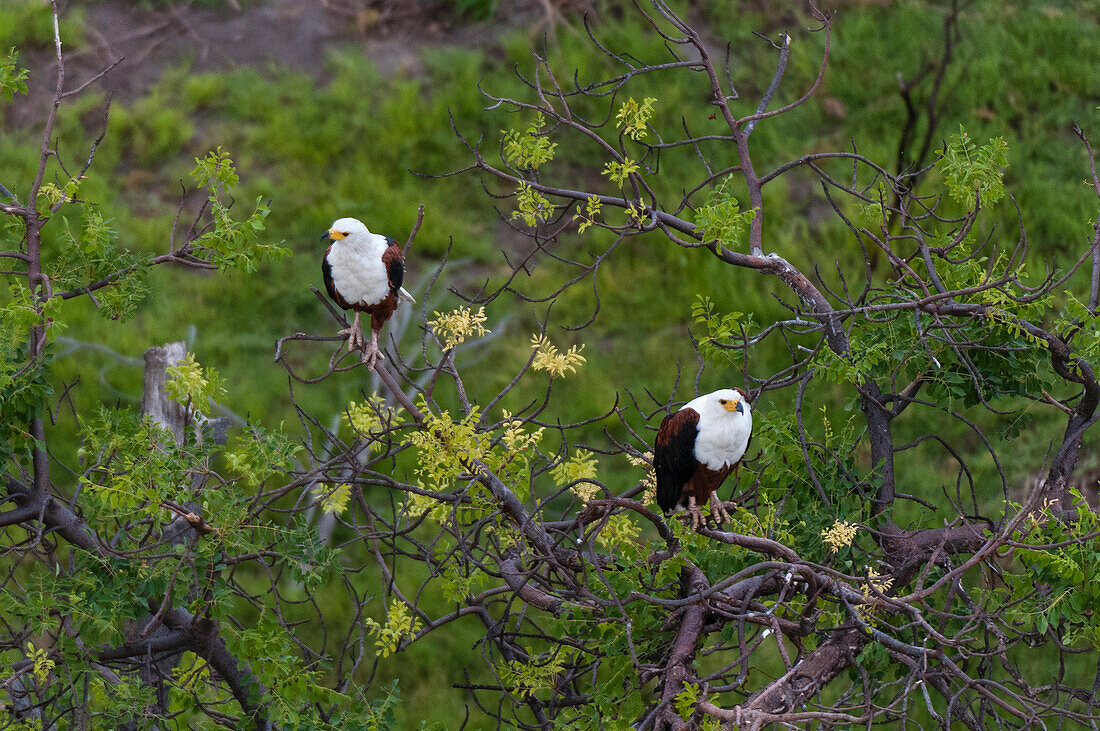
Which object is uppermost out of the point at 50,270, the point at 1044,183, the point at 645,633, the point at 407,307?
the point at 50,270

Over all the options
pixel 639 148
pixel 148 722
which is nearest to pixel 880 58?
pixel 639 148

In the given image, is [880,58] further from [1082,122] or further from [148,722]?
[148,722]

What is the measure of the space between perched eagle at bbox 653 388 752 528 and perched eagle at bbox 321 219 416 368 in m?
0.94

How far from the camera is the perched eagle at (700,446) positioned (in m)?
2.97

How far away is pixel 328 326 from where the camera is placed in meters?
6.41

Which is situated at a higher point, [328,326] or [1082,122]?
[1082,122]

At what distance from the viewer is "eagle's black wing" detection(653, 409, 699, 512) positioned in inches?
118

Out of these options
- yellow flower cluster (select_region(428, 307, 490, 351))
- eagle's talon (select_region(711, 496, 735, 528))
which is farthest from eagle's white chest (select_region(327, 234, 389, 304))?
eagle's talon (select_region(711, 496, 735, 528))

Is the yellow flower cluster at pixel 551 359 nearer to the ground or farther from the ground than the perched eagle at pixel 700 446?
farther from the ground

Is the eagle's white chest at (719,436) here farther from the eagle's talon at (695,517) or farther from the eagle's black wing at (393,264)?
the eagle's black wing at (393,264)

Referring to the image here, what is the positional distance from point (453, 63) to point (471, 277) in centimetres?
157

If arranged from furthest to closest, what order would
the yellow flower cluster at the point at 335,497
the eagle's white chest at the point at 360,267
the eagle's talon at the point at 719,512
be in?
1. the eagle's white chest at the point at 360,267
2. the eagle's talon at the point at 719,512
3. the yellow flower cluster at the point at 335,497

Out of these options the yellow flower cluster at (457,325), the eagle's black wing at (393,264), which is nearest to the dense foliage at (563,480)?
the yellow flower cluster at (457,325)

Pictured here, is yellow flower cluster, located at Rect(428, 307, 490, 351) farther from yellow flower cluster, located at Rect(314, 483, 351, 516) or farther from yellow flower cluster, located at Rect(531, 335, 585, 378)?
yellow flower cluster, located at Rect(314, 483, 351, 516)
